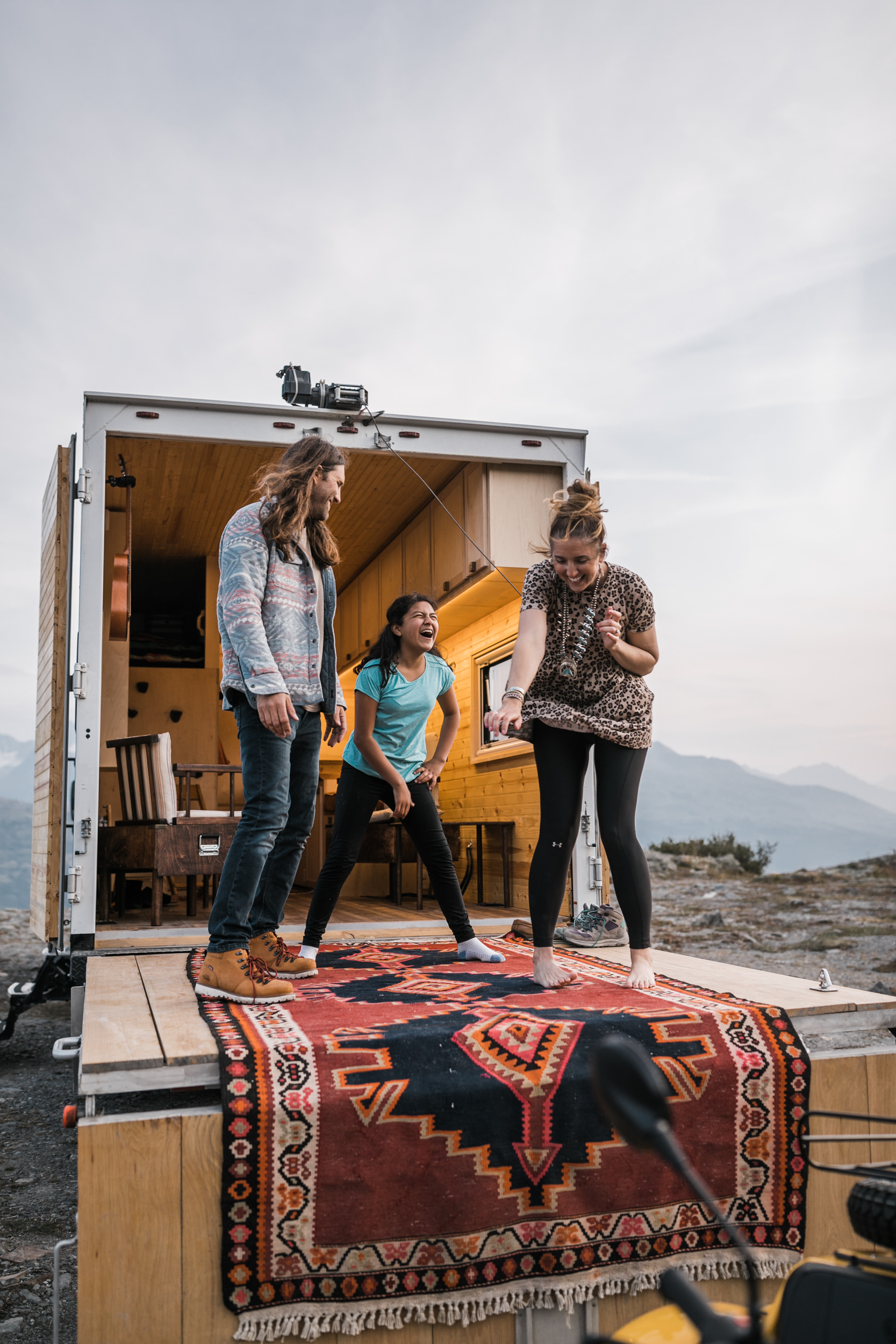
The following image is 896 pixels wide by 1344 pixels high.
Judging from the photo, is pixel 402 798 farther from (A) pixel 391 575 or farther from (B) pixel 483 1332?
(A) pixel 391 575

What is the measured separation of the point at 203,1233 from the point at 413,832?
1.93m

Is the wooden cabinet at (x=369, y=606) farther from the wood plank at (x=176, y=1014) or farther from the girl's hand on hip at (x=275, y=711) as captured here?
the girl's hand on hip at (x=275, y=711)

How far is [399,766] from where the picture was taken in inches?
148

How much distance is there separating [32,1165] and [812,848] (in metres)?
64.5

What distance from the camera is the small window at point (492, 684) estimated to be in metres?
7.04

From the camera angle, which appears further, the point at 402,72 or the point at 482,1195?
the point at 402,72

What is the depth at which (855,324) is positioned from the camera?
1875 cm

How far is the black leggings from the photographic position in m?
2.79

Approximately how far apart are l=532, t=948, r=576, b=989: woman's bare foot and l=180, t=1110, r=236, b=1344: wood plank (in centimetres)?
120

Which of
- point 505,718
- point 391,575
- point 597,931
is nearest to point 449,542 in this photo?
point 391,575

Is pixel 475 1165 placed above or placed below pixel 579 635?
below

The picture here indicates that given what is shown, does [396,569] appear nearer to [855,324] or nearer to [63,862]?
[63,862]

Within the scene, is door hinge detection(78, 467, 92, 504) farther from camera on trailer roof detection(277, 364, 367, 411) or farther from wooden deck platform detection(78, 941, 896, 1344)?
wooden deck platform detection(78, 941, 896, 1344)

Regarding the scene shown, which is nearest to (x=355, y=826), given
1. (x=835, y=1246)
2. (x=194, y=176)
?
(x=835, y=1246)
